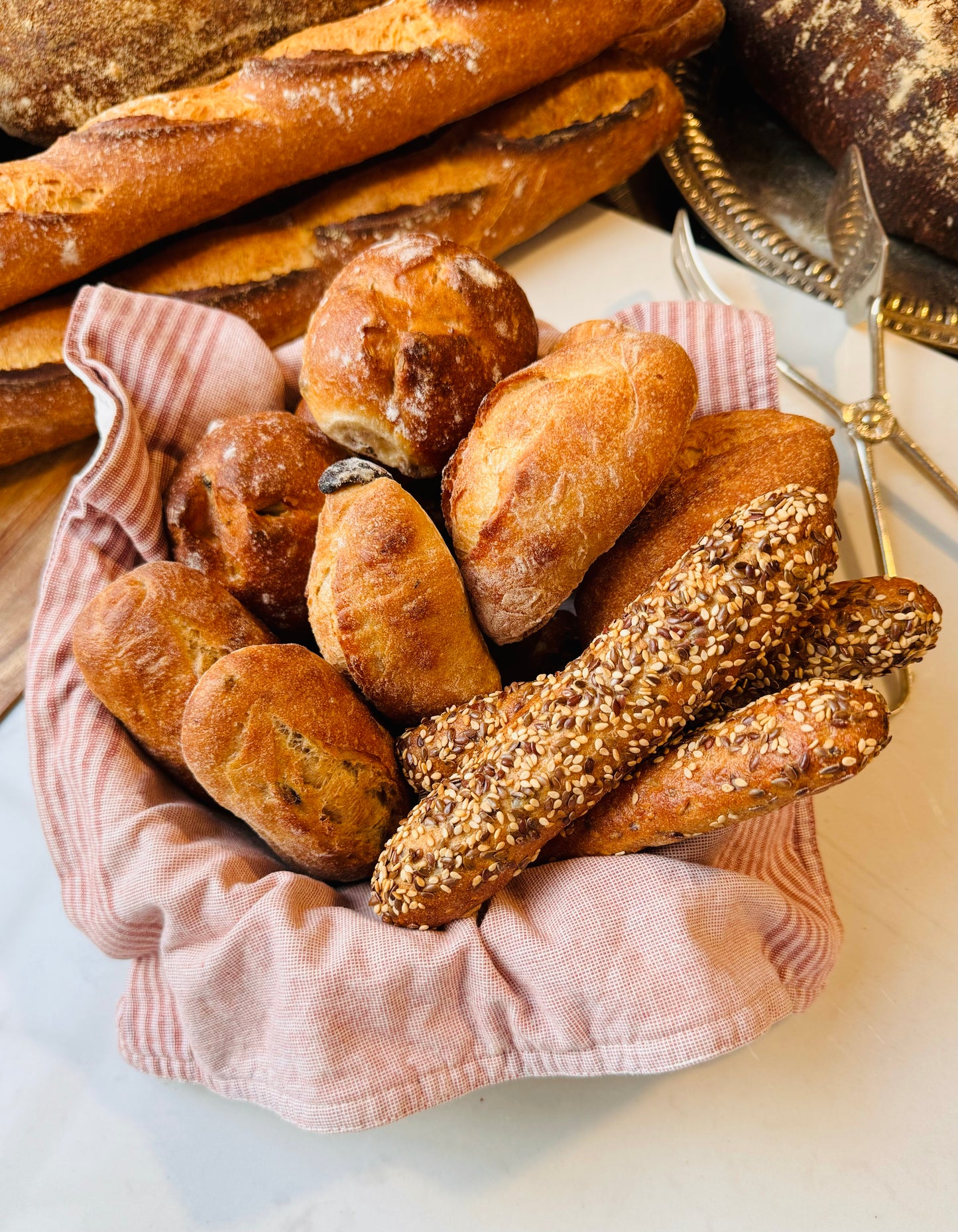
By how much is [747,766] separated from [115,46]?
1166 millimetres

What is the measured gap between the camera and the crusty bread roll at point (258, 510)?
0.82 metres

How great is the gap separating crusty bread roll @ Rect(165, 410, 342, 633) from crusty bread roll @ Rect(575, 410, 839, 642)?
0.91ft

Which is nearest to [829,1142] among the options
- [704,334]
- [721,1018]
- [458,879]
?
[721,1018]

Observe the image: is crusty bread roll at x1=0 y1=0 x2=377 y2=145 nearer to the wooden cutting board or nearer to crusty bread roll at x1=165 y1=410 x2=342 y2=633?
the wooden cutting board

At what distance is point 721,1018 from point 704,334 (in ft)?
2.16

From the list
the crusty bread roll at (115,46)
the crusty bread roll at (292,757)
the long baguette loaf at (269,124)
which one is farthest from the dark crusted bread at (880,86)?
the crusty bread roll at (292,757)

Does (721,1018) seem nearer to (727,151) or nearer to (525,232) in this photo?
(525,232)

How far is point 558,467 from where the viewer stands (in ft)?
2.31

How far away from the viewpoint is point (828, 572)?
0.65m

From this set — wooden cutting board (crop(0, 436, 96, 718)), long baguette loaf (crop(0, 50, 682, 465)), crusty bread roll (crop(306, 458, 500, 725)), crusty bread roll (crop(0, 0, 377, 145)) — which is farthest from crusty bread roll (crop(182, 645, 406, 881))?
crusty bread roll (crop(0, 0, 377, 145))

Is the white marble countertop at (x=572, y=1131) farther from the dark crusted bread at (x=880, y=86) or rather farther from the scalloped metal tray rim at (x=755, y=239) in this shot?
the dark crusted bread at (x=880, y=86)

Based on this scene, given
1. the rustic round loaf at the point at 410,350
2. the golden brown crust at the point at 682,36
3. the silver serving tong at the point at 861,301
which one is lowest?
the rustic round loaf at the point at 410,350

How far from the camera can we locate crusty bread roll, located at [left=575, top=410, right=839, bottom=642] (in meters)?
0.75

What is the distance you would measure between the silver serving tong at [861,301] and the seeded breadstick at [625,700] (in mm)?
379
